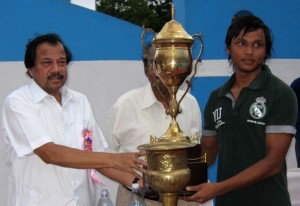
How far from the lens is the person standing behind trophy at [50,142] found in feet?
7.98

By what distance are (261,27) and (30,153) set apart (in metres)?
1.28

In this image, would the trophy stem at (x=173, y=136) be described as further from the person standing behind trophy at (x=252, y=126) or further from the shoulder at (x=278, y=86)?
the shoulder at (x=278, y=86)

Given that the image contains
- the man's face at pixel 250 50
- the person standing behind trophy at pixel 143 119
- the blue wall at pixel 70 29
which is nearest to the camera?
the man's face at pixel 250 50

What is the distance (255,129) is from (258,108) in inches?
4.0


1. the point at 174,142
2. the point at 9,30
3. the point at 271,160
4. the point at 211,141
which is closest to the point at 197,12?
the point at 9,30

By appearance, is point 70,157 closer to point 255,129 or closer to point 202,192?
point 202,192

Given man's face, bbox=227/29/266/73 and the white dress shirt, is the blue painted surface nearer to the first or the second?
the white dress shirt

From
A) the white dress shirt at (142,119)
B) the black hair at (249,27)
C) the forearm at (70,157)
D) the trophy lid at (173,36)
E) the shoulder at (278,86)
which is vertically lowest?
the forearm at (70,157)

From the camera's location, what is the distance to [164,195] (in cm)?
206

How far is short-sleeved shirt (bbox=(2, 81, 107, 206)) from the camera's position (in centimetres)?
248

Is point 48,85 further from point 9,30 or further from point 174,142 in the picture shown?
point 9,30

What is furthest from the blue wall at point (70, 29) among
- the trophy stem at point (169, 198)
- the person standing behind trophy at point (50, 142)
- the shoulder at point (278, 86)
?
the trophy stem at point (169, 198)

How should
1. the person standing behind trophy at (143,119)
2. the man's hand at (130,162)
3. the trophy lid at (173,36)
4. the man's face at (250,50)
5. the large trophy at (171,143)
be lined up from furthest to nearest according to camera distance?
the person standing behind trophy at (143,119), the man's face at (250,50), the man's hand at (130,162), the trophy lid at (173,36), the large trophy at (171,143)

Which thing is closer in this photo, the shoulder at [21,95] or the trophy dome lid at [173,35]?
the trophy dome lid at [173,35]
